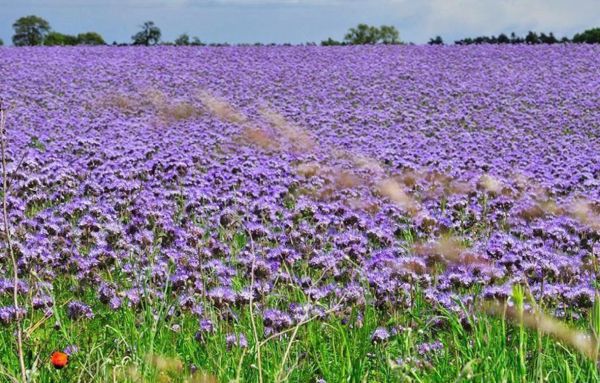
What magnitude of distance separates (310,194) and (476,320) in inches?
136

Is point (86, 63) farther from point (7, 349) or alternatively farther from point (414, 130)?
point (7, 349)

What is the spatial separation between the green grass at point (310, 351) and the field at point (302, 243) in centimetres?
2

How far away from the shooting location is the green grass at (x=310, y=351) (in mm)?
2799

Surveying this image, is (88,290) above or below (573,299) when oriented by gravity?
below

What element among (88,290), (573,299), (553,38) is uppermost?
(553,38)

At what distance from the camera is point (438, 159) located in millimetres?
8430

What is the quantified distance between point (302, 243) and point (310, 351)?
1526 millimetres

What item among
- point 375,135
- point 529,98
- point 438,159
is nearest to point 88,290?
point 438,159

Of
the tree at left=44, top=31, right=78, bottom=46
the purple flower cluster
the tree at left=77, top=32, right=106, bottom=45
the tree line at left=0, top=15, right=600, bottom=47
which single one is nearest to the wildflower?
the purple flower cluster

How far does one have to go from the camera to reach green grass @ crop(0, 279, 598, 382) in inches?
110

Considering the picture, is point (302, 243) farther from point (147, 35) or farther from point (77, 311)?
point (147, 35)

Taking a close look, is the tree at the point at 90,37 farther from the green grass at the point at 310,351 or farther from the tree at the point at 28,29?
the green grass at the point at 310,351

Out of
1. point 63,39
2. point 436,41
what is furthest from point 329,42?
point 63,39

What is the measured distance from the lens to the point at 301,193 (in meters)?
7.07
